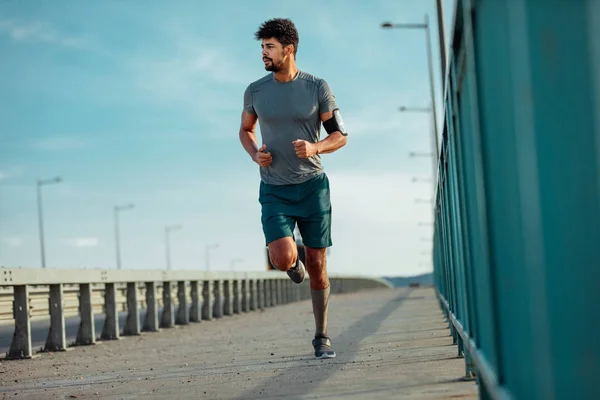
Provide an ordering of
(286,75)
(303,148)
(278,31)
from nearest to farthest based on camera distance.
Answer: (303,148), (278,31), (286,75)

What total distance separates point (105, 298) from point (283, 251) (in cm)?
741

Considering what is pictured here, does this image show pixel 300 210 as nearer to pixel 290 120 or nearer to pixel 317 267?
pixel 317 267

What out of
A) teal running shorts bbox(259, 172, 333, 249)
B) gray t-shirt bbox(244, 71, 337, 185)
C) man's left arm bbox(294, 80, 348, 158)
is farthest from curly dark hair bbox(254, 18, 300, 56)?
teal running shorts bbox(259, 172, 333, 249)

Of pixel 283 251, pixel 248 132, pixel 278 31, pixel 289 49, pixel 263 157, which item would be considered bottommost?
pixel 283 251

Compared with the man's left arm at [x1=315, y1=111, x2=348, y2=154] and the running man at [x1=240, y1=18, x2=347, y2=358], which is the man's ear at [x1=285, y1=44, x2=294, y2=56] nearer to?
the running man at [x1=240, y1=18, x2=347, y2=358]

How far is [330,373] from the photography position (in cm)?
652

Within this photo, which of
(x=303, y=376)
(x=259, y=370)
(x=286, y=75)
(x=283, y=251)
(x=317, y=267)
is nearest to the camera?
(x=303, y=376)

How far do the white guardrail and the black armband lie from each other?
13.2ft

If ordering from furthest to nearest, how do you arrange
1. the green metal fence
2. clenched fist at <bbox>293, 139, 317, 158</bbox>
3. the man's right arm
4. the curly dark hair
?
the man's right arm → the curly dark hair → clenched fist at <bbox>293, 139, 317, 158</bbox> → the green metal fence

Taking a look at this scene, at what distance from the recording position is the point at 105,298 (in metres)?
14.7

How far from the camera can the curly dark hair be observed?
7.93 metres

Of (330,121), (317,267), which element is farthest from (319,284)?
(330,121)

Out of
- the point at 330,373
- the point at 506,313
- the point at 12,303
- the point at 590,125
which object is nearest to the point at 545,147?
the point at 590,125

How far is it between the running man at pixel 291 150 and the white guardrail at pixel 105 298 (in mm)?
3670
